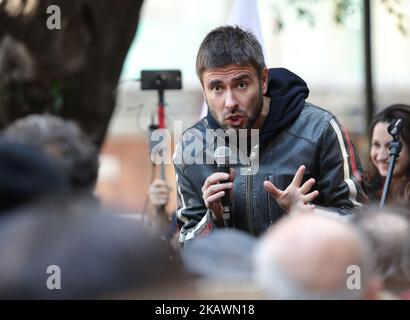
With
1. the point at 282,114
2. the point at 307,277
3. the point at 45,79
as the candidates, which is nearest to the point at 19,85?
the point at 45,79

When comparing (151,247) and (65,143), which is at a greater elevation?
(65,143)

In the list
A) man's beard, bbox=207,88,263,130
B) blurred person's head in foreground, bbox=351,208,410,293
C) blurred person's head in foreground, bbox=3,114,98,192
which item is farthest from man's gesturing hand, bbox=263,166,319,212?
blurred person's head in foreground, bbox=351,208,410,293

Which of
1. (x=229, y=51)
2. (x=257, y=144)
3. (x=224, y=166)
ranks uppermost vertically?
(x=229, y=51)

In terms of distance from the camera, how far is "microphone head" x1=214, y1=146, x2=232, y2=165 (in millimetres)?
4445

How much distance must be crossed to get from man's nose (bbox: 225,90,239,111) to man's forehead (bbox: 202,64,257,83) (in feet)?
0.26

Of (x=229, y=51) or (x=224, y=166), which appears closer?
(x=224, y=166)

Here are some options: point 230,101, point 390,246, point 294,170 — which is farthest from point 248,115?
point 390,246

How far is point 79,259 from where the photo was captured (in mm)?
2602

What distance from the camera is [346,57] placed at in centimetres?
2489

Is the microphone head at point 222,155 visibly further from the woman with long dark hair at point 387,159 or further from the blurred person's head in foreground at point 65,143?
the woman with long dark hair at point 387,159

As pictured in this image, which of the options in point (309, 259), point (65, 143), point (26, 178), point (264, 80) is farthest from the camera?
point (264, 80)

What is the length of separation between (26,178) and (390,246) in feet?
3.25

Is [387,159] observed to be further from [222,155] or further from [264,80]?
[222,155]

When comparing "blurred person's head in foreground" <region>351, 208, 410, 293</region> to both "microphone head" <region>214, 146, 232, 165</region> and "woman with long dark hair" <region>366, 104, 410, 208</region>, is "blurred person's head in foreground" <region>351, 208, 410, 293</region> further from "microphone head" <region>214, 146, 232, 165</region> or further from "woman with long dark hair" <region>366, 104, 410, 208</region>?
"woman with long dark hair" <region>366, 104, 410, 208</region>
